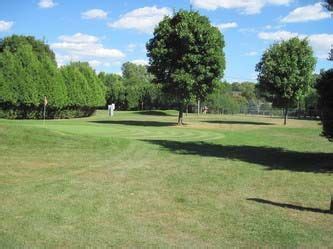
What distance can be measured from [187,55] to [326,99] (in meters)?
20.9

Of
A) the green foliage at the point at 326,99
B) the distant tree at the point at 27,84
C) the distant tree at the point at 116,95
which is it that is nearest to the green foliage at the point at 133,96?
the distant tree at the point at 116,95

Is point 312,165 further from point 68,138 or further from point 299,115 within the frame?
point 299,115

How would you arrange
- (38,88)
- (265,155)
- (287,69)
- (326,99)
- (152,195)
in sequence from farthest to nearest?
(38,88), (287,69), (265,155), (326,99), (152,195)

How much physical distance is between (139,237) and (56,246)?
1292 millimetres

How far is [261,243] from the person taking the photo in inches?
317

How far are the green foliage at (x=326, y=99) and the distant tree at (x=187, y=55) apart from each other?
776 inches

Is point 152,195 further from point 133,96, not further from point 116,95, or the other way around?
point 116,95

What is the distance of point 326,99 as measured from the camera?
1788cm

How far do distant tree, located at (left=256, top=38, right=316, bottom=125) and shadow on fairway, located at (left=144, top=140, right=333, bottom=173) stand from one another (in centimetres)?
2332

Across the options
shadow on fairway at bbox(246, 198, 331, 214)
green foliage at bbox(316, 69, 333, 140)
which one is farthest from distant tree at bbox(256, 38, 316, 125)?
shadow on fairway at bbox(246, 198, 331, 214)

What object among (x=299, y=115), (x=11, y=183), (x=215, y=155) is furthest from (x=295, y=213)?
(x=299, y=115)

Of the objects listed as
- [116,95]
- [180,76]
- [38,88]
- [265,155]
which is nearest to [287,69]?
[180,76]

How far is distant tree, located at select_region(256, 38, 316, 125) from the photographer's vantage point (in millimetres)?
46062

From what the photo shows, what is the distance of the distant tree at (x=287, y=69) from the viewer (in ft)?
151
